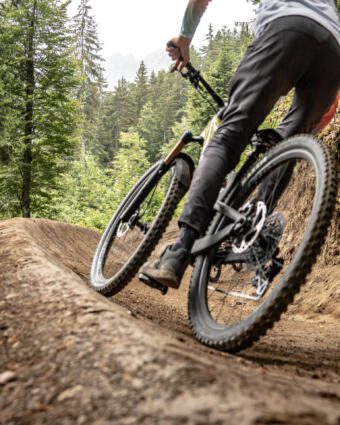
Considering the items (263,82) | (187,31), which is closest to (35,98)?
(187,31)

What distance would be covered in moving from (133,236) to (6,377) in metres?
2.28

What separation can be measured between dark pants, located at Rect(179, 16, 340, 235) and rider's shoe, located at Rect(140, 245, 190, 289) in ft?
0.59

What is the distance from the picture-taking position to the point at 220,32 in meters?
61.4

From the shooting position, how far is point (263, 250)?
2.13 metres

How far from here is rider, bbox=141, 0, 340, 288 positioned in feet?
6.87

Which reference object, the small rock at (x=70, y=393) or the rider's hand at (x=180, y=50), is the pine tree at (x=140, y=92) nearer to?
the rider's hand at (x=180, y=50)

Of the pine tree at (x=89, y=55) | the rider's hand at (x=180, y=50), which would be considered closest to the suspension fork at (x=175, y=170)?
the rider's hand at (x=180, y=50)

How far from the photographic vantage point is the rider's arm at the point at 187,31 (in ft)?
8.39

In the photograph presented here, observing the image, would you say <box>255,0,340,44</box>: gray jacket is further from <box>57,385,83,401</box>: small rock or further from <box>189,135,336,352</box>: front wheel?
<box>57,385,83,401</box>: small rock

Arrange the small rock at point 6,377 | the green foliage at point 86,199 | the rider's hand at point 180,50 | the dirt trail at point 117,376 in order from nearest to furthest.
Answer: the dirt trail at point 117,376 < the small rock at point 6,377 < the rider's hand at point 180,50 < the green foliage at point 86,199

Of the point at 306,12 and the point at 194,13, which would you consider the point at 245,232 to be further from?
the point at 194,13

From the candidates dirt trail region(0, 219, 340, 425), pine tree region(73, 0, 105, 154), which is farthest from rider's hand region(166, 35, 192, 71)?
pine tree region(73, 0, 105, 154)

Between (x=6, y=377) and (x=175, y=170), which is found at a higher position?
(x=175, y=170)

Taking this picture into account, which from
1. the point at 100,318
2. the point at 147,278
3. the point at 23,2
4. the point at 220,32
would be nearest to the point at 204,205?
Result: the point at 147,278
